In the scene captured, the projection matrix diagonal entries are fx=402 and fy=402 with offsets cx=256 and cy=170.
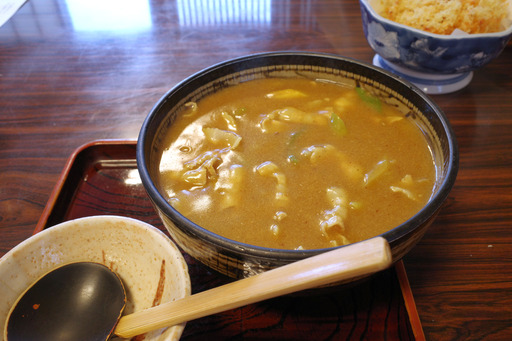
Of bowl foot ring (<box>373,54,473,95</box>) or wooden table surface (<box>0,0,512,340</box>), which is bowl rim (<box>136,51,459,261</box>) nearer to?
wooden table surface (<box>0,0,512,340</box>)

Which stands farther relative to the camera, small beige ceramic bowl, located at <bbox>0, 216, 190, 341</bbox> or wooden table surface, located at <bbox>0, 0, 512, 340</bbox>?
wooden table surface, located at <bbox>0, 0, 512, 340</bbox>

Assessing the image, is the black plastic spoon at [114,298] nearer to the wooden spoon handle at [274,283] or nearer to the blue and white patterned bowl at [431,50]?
the wooden spoon handle at [274,283]

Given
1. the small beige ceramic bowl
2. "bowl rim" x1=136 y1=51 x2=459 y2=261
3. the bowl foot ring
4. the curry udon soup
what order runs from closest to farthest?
"bowl rim" x1=136 y1=51 x2=459 y2=261 < the small beige ceramic bowl < the curry udon soup < the bowl foot ring

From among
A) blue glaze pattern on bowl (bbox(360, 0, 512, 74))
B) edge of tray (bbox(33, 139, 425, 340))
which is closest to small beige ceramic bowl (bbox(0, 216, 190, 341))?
edge of tray (bbox(33, 139, 425, 340))

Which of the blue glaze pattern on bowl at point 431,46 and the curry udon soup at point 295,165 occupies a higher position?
the blue glaze pattern on bowl at point 431,46

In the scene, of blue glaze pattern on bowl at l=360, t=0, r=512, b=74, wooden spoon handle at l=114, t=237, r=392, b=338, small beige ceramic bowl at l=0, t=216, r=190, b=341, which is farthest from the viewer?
blue glaze pattern on bowl at l=360, t=0, r=512, b=74

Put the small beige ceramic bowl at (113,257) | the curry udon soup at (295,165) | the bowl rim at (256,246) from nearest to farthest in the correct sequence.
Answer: the bowl rim at (256,246) < the small beige ceramic bowl at (113,257) < the curry udon soup at (295,165)

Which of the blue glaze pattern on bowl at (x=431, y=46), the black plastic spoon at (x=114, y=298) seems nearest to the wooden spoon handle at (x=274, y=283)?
the black plastic spoon at (x=114, y=298)

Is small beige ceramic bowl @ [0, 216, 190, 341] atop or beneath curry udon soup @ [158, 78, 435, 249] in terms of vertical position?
beneath
